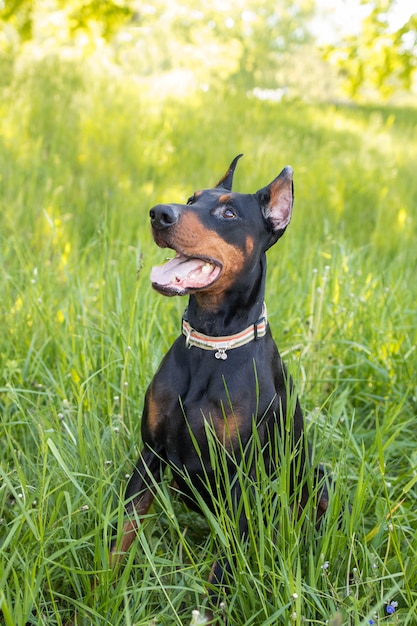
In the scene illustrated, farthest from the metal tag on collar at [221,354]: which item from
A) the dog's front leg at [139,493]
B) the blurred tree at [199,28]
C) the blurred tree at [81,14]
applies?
the blurred tree at [81,14]

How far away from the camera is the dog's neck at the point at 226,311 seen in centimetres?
207

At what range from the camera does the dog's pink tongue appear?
1916 millimetres

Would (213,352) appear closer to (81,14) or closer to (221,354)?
(221,354)

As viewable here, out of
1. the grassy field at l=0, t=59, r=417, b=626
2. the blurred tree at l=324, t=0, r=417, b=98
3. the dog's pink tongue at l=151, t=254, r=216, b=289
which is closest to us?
the grassy field at l=0, t=59, r=417, b=626

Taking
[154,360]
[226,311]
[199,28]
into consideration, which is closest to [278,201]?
[226,311]

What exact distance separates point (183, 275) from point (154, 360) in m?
0.95

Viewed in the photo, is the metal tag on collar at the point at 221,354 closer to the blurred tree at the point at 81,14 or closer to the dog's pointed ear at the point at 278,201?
the dog's pointed ear at the point at 278,201

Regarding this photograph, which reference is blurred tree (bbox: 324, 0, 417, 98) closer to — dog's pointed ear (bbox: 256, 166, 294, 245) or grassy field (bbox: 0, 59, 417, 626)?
grassy field (bbox: 0, 59, 417, 626)

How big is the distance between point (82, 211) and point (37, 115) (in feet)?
6.48

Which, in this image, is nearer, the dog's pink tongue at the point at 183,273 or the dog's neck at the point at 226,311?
the dog's pink tongue at the point at 183,273

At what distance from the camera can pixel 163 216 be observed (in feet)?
6.14

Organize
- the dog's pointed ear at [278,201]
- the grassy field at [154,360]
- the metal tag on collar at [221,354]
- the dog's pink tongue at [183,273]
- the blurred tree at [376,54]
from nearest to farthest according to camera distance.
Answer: the grassy field at [154,360] < the dog's pink tongue at [183,273] < the metal tag on collar at [221,354] < the dog's pointed ear at [278,201] < the blurred tree at [376,54]

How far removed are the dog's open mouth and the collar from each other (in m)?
0.20

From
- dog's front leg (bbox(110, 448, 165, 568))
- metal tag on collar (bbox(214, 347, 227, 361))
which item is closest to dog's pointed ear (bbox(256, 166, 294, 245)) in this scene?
metal tag on collar (bbox(214, 347, 227, 361))
